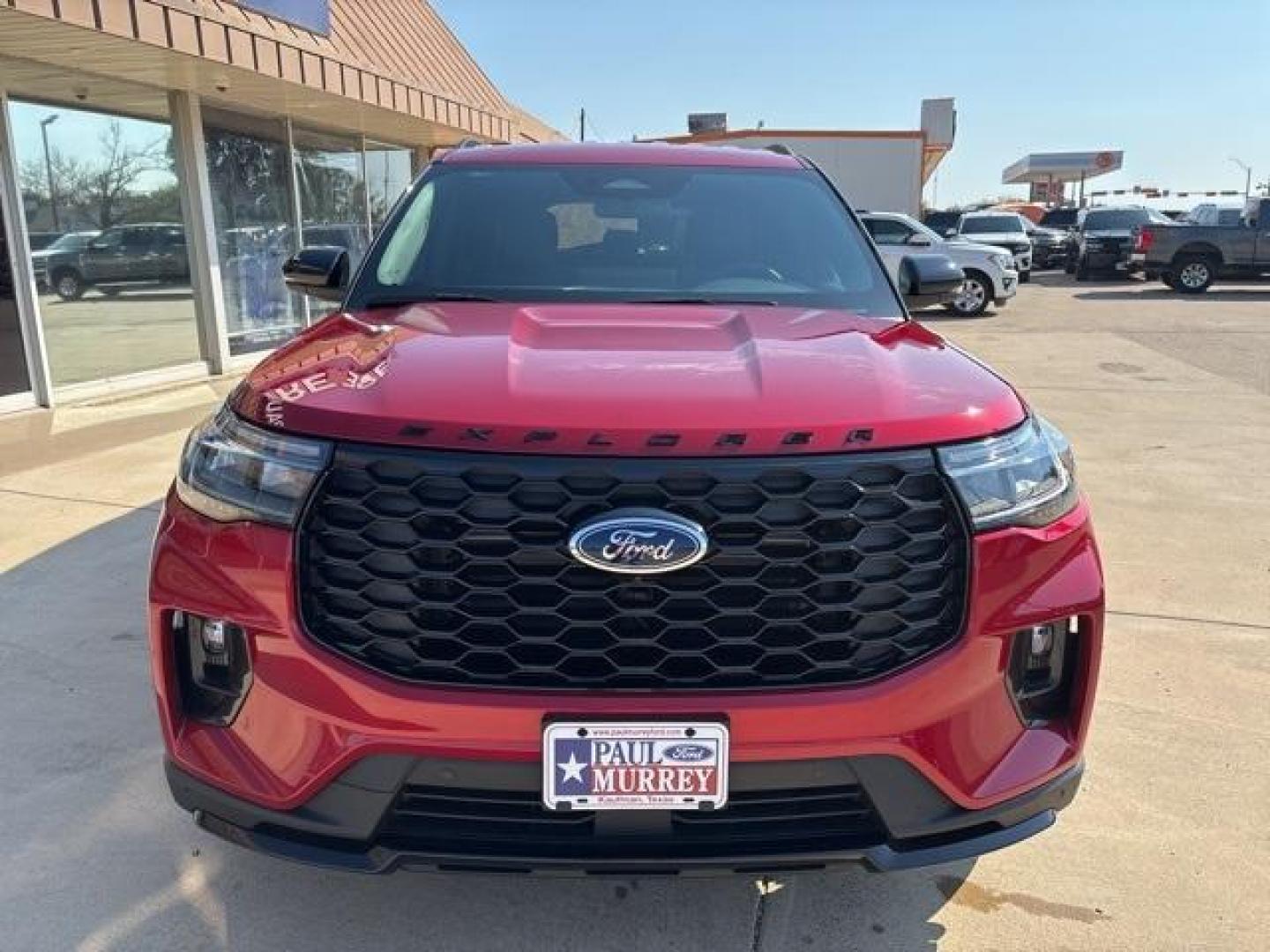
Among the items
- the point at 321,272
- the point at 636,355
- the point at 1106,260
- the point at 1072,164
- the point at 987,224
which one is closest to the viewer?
the point at 636,355

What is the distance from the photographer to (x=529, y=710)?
1832 millimetres

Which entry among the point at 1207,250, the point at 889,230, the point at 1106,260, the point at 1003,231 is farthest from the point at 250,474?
the point at 1106,260

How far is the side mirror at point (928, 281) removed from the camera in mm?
3723

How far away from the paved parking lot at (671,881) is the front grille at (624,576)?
50cm

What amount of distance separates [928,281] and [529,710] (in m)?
2.56

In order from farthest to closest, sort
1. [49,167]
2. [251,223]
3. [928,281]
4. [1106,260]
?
[1106,260] → [251,223] → [49,167] → [928,281]

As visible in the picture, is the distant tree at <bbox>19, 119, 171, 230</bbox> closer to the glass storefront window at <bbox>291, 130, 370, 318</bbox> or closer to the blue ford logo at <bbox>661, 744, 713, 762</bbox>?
the glass storefront window at <bbox>291, 130, 370, 318</bbox>

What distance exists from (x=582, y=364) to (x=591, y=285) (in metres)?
0.97

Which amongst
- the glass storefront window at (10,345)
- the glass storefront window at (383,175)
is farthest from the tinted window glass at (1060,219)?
the glass storefront window at (10,345)

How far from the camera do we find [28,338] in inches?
312

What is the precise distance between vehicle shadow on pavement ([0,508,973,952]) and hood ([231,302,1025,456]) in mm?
851

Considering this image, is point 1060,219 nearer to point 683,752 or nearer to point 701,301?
point 701,301

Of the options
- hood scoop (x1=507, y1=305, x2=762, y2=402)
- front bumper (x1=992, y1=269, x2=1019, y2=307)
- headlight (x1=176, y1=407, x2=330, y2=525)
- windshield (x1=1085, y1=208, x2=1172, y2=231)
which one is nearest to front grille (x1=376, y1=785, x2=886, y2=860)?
headlight (x1=176, y1=407, x2=330, y2=525)

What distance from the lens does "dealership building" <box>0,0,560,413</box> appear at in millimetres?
7605
